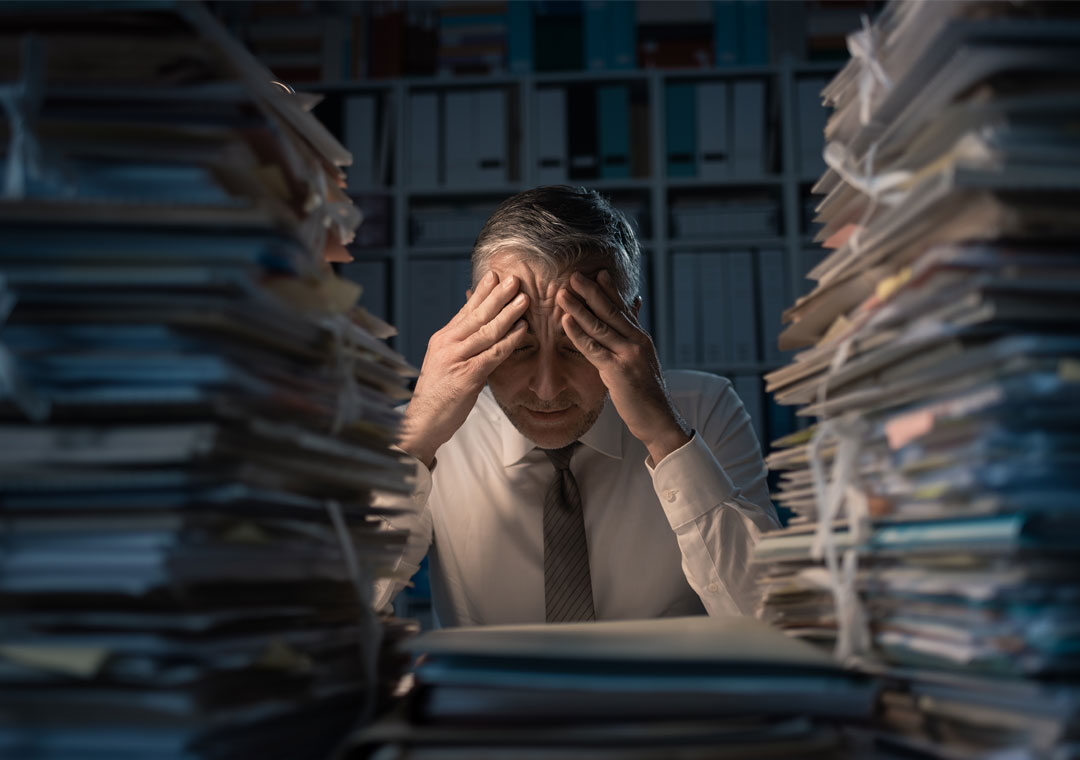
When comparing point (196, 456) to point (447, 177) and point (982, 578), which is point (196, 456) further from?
point (447, 177)

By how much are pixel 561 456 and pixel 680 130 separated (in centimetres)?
186

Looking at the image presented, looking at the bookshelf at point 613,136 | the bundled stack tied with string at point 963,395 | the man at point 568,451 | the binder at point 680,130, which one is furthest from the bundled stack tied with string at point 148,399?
the binder at point 680,130

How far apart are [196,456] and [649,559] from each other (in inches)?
57.1

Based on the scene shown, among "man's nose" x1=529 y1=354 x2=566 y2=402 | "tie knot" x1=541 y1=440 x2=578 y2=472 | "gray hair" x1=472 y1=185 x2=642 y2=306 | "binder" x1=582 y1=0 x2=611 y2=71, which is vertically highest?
"binder" x1=582 y1=0 x2=611 y2=71

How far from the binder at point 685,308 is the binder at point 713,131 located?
1.15 feet

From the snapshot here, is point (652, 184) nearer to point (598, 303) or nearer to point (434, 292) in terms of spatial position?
point (434, 292)

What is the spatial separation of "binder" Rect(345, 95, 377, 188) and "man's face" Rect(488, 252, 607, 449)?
74.3 inches

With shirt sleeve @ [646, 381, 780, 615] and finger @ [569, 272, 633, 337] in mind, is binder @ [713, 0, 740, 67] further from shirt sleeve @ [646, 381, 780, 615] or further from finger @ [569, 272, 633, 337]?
shirt sleeve @ [646, 381, 780, 615]

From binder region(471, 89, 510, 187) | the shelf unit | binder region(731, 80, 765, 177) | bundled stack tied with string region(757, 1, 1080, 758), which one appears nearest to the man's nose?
bundled stack tied with string region(757, 1, 1080, 758)

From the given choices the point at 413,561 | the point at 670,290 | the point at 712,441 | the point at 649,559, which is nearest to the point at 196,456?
the point at 413,561

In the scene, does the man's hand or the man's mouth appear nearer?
the man's hand

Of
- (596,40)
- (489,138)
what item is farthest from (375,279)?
(596,40)

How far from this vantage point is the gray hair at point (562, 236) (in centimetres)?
146

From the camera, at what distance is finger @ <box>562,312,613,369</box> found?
52.7 inches
